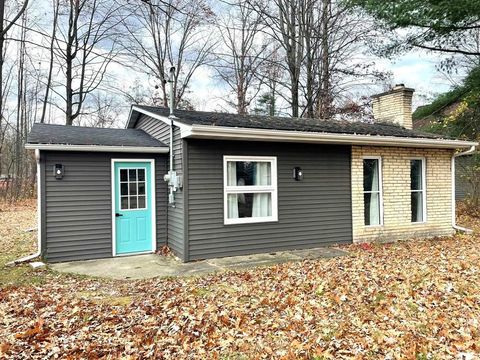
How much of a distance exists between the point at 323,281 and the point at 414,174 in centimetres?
577

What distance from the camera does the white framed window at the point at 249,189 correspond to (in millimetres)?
7285

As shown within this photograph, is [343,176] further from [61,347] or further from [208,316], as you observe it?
[61,347]

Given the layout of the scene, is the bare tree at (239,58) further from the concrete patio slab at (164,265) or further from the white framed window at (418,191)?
the concrete patio slab at (164,265)

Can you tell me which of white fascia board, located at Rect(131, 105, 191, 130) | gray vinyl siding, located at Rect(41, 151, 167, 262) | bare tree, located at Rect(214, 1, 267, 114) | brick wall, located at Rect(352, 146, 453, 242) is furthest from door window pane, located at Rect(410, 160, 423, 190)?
bare tree, located at Rect(214, 1, 267, 114)

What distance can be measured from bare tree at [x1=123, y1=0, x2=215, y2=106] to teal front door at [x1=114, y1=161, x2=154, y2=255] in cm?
1276

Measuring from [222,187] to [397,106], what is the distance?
300 inches

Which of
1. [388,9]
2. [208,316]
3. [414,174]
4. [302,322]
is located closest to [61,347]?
[208,316]

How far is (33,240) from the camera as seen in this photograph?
30.8 ft

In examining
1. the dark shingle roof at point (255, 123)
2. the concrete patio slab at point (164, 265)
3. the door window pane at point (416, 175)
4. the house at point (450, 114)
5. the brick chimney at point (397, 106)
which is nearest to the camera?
the concrete patio slab at point (164, 265)

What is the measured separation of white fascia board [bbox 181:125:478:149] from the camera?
6.52m

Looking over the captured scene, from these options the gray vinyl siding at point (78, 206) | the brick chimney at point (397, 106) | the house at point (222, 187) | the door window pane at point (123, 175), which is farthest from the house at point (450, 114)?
the gray vinyl siding at point (78, 206)

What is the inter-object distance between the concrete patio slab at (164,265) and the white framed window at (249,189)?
853mm

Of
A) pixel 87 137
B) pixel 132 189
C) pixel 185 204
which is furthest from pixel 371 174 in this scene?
pixel 87 137

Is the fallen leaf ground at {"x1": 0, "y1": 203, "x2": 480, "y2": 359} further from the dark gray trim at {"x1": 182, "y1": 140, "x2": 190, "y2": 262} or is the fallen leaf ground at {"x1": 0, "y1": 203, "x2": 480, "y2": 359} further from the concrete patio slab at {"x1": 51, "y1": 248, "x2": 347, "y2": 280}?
the dark gray trim at {"x1": 182, "y1": 140, "x2": 190, "y2": 262}
